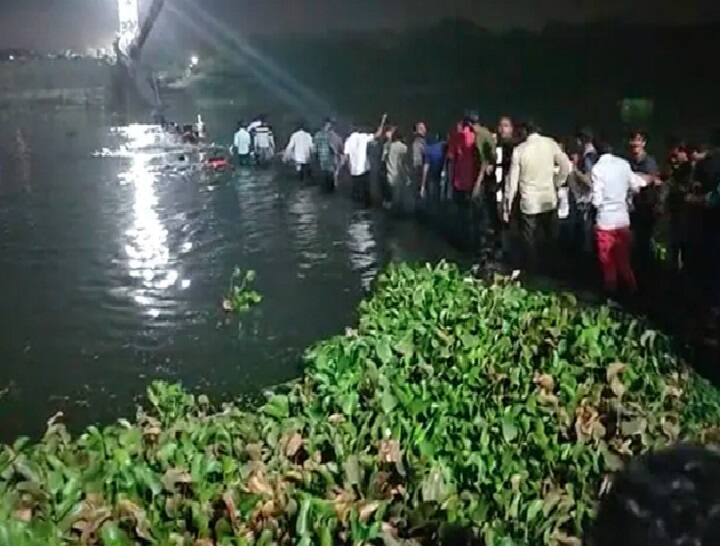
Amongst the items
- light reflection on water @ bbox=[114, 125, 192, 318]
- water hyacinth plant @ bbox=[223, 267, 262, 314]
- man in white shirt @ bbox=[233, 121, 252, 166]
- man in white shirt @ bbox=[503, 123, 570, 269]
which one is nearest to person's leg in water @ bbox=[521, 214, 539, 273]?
man in white shirt @ bbox=[503, 123, 570, 269]

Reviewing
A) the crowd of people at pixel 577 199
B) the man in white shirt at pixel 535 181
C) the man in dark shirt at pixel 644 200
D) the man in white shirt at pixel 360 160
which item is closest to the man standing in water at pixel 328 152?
the man in white shirt at pixel 360 160

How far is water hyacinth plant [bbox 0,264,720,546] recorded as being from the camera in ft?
14.6

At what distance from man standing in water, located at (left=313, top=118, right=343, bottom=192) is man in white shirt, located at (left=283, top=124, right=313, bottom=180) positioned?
907 mm

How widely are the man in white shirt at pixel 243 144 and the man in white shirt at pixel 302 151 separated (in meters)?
4.38

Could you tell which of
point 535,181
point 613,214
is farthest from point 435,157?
point 613,214

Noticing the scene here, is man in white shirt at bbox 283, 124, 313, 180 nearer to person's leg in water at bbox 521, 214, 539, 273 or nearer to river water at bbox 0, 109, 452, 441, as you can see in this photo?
river water at bbox 0, 109, 452, 441

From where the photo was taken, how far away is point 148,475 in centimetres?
494

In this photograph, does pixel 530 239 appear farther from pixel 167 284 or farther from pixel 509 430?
pixel 509 430

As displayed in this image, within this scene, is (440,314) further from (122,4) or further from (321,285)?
(122,4)

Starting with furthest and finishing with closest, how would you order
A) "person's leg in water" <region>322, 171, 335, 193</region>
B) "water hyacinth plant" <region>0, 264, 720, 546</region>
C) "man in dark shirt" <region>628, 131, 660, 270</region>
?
"person's leg in water" <region>322, 171, 335, 193</region>
"man in dark shirt" <region>628, 131, 660, 270</region>
"water hyacinth plant" <region>0, 264, 720, 546</region>

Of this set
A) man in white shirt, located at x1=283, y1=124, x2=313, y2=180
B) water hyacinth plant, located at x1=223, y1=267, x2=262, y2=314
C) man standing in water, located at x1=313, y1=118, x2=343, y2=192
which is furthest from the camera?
man in white shirt, located at x1=283, y1=124, x2=313, y2=180

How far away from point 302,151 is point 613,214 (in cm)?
1564

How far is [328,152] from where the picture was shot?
23938 millimetres

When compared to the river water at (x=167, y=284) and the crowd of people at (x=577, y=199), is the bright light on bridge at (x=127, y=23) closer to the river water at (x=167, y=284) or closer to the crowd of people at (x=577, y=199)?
the river water at (x=167, y=284)
